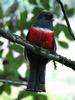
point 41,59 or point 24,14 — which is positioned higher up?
point 24,14

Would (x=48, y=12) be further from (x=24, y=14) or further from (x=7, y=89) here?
(x=7, y=89)

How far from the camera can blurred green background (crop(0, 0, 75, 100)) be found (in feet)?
14.0

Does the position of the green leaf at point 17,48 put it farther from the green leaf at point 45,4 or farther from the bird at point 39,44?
the green leaf at point 45,4

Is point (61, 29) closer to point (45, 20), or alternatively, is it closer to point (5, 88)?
point (45, 20)

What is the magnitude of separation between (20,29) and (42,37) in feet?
0.75

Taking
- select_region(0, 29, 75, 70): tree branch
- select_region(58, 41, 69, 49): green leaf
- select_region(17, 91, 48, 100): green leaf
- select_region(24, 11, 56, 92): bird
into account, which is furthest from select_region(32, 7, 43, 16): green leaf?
select_region(0, 29, 75, 70): tree branch

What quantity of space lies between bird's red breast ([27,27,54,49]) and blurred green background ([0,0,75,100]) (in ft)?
0.38

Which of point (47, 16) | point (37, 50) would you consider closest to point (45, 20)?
point (47, 16)

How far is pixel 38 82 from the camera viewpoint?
4.02m

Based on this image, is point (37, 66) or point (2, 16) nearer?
point (37, 66)

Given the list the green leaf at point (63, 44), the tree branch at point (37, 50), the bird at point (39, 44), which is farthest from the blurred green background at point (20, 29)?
the tree branch at point (37, 50)

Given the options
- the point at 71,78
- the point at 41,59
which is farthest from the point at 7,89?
the point at 71,78

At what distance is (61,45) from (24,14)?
1.40 ft

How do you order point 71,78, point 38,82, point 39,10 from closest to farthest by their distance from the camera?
1. point 38,82
2. point 39,10
3. point 71,78
